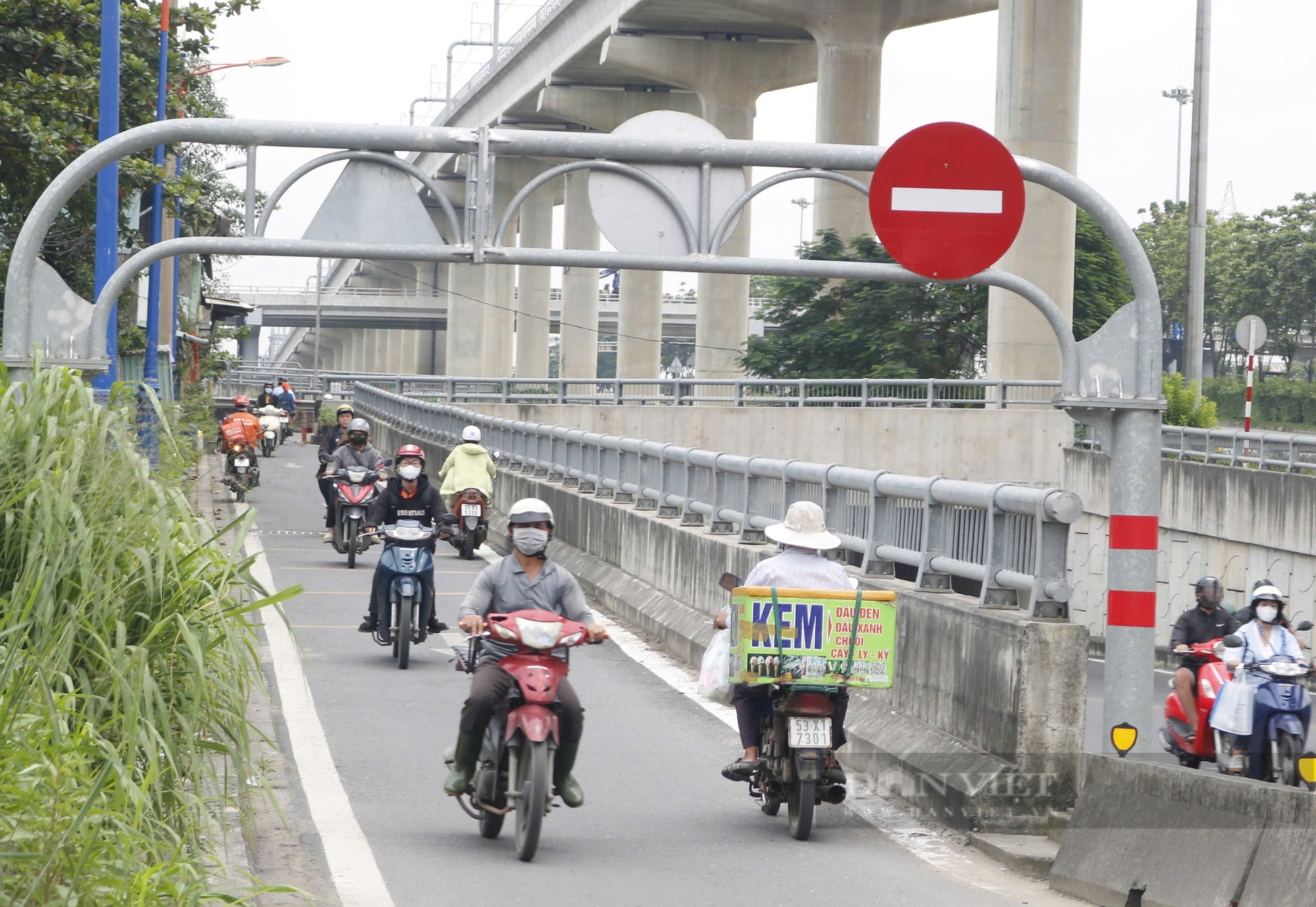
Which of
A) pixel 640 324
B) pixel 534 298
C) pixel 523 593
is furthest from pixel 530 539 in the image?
pixel 534 298

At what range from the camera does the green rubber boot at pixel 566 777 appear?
797cm

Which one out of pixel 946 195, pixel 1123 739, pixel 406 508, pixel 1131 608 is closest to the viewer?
pixel 1123 739

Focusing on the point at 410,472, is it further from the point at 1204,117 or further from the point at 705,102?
the point at 705,102

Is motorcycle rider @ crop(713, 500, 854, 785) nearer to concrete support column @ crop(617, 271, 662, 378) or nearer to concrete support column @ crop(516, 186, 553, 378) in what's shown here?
concrete support column @ crop(617, 271, 662, 378)

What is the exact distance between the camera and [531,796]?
772cm

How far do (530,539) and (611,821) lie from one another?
1.49 meters

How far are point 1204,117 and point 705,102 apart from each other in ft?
79.6

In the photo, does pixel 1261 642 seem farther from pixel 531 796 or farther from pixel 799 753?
pixel 531 796

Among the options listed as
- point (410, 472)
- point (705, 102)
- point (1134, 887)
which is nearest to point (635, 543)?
point (410, 472)

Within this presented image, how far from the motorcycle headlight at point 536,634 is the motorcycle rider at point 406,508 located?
5.83m

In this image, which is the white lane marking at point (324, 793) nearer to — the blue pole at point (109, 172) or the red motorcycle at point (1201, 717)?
the blue pole at point (109, 172)

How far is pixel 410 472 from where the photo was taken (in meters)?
13.9

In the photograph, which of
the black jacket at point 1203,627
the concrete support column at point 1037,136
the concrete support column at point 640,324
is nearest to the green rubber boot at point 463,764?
the black jacket at point 1203,627

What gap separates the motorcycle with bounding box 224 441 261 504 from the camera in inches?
1089
